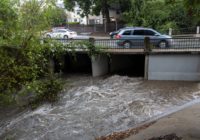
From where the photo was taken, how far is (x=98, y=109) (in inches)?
419

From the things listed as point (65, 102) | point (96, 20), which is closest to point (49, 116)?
point (65, 102)

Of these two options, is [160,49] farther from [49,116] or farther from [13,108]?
[13,108]

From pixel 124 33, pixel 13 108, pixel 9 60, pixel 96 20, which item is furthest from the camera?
pixel 96 20

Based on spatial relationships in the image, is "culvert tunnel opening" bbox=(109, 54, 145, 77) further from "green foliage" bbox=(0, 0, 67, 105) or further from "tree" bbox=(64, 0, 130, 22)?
"tree" bbox=(64, 0, 130, 22)

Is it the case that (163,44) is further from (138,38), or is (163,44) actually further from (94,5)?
(94,5)

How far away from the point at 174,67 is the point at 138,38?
321 centimetres

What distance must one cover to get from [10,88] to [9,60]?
96 cm

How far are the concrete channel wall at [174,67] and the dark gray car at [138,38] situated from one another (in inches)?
40.3

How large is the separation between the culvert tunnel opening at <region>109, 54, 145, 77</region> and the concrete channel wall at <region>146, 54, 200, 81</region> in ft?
7.42

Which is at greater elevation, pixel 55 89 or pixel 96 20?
pixel 96 20

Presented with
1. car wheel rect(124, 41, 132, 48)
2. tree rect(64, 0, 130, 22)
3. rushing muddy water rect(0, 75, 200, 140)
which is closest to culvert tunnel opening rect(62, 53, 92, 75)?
rushing muddy water rect(0, 75, 200, 140)

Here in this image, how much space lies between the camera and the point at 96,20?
1870 inches

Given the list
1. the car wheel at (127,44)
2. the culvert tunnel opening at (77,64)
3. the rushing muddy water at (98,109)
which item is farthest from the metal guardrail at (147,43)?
the culvert tunnel opening at (77,64)

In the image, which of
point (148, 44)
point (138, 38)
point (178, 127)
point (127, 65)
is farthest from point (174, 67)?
point (178, 127)
